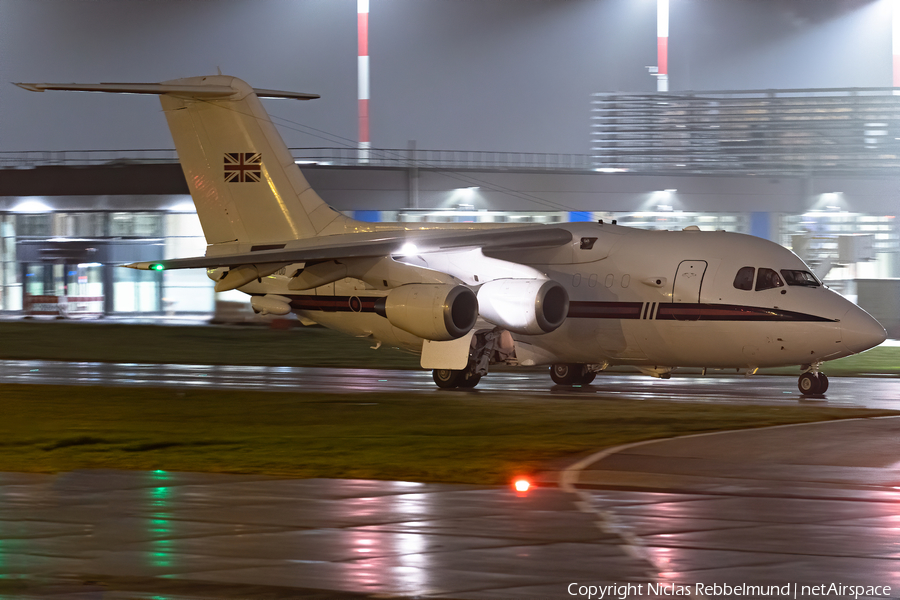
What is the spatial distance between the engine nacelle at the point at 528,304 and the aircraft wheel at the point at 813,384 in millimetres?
4297

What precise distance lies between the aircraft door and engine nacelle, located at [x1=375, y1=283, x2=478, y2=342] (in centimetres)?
358

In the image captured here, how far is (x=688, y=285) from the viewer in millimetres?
19922

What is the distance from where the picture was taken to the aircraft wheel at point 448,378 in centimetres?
2178

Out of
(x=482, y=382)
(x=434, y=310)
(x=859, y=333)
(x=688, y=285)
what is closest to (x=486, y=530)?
(x=434, y=310)

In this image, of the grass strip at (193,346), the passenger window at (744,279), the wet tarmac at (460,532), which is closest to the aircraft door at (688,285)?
the passenger window at (744,279)

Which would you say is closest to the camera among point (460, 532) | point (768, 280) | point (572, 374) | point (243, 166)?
point (460, 532)

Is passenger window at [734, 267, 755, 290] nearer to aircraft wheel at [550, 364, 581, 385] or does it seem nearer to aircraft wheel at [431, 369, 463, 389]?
aircraft wheel at [550, 364, 581, 385]

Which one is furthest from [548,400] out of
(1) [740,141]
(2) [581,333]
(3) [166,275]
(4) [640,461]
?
(1) [740,141]

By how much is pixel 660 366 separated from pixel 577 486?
10261 millimetres

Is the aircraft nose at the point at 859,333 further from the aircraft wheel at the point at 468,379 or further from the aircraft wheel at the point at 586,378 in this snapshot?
the aircraft wheel at the point at 468,379

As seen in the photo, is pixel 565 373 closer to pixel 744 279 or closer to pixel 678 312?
pixel 678 312

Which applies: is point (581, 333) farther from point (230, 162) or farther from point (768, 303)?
point (230, 162)

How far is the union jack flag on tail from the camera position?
2409cm

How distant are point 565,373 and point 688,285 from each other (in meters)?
3.66
